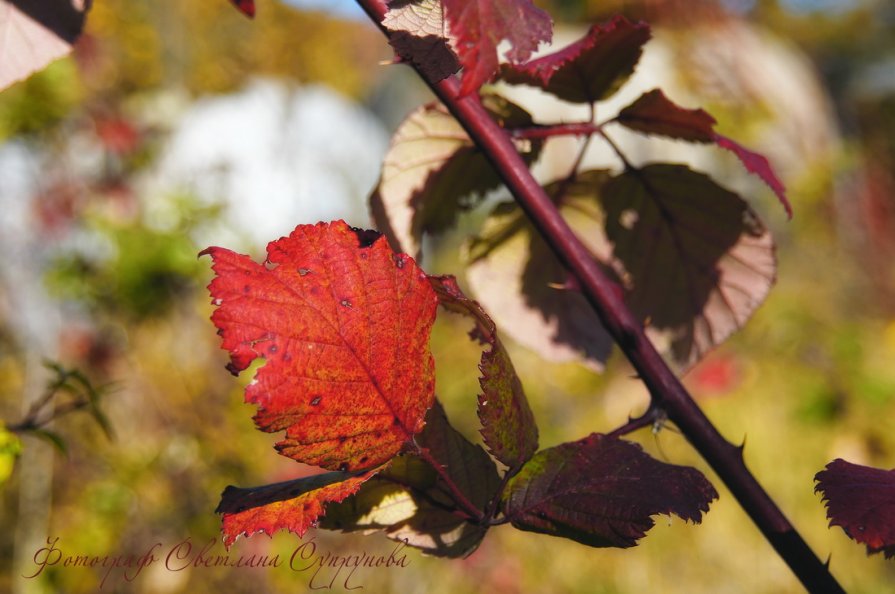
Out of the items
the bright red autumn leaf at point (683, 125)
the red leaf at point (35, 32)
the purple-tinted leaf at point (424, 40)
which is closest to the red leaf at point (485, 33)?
the purple-tinted leaf at point (424, 40)

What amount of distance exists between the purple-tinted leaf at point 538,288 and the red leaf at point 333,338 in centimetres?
18

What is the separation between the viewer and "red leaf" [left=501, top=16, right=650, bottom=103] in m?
0.41

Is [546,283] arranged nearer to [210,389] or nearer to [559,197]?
[559,197]

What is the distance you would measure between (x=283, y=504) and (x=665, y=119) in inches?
10.9

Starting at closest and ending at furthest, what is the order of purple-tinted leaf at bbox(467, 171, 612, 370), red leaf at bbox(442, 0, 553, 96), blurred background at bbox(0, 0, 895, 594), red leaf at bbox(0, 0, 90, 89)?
red leaf at bbox(442, 0, 553, 96) → red leaf at bbox(0, 0, 90, 89) → purple-tinted leaf at bbox(467, 171, 612, 370) → blurred background at bbox(0, 0, 895, 594)

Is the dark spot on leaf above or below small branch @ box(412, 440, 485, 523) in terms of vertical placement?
above

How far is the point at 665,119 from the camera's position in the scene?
1.41 feet

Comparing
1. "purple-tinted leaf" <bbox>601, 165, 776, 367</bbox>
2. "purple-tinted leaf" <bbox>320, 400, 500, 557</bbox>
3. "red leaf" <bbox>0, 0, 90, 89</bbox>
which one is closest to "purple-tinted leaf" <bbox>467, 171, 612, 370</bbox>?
"purple-tinted leaf" <bbox>601, 165, 776, 367</bbox>

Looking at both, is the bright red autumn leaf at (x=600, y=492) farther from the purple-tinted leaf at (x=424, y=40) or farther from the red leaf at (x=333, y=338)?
the purple-tinted leaf at (x=424, y=40)

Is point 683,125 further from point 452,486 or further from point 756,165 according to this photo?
point 452,486

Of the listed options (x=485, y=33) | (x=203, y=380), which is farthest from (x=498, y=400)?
(x=203, y=380)

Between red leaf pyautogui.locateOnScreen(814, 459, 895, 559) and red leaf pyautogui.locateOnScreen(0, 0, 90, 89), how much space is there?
41 cm

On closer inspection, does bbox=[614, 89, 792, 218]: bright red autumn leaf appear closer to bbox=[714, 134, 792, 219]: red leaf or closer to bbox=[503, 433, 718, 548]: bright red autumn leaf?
bbox=[714, 134, 792, 219]: red leaf

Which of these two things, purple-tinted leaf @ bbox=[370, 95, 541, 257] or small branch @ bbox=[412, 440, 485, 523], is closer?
small branch @ bbox=[412, 440, 485, 523]
